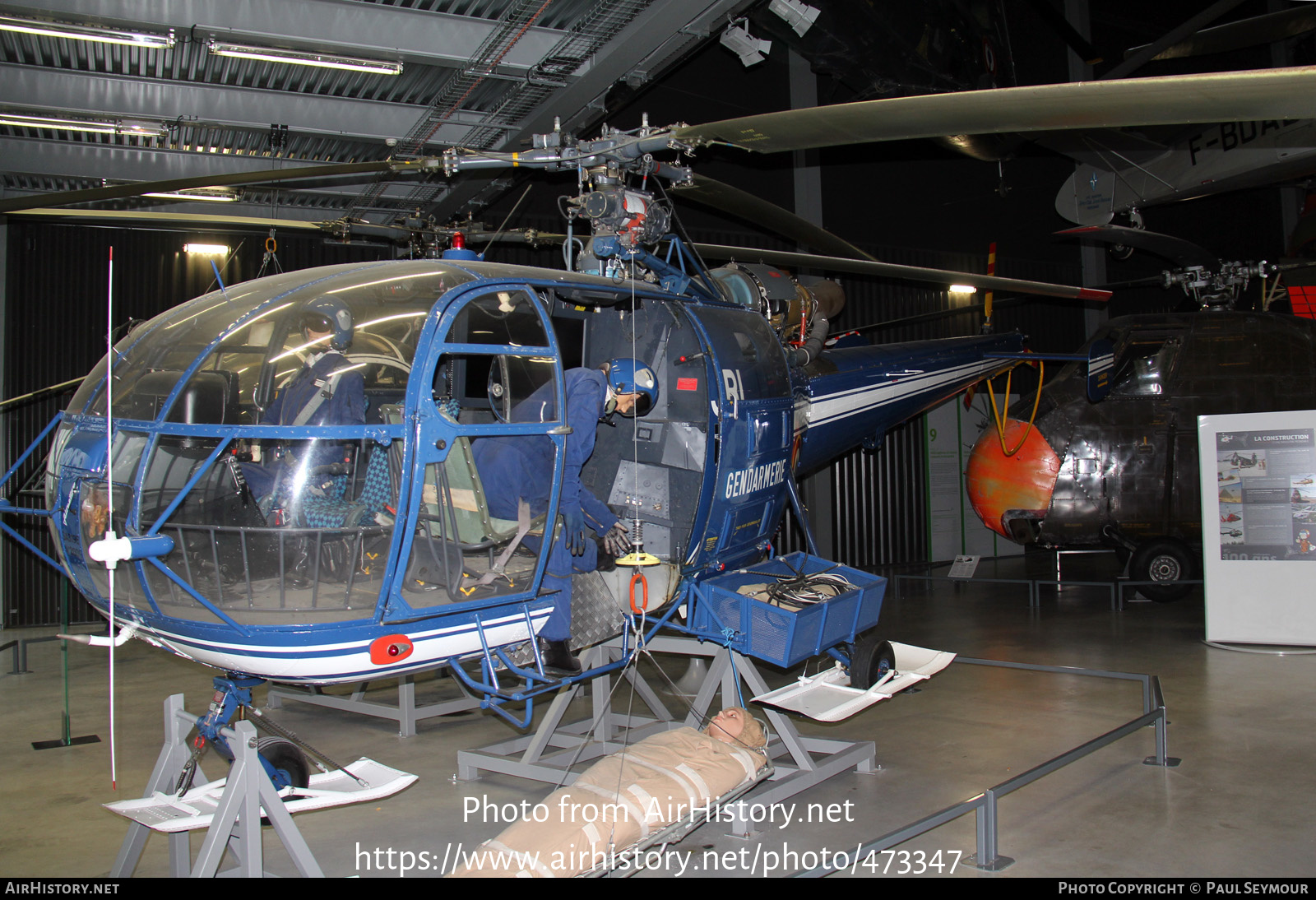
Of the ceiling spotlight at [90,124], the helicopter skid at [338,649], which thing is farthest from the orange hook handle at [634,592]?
the ceiling spotlight at [90,124]

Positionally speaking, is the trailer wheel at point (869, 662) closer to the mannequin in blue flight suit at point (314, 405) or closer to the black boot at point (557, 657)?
the black boot at point (557, 657)

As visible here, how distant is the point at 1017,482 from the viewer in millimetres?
10539

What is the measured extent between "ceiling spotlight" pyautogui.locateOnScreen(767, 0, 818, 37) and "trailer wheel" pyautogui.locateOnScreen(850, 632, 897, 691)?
486 cm

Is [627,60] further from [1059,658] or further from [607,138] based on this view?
[1059,658]

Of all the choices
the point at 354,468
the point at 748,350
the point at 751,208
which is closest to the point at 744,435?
the point at 748,350

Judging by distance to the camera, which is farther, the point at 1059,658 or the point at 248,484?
the point at 1059,658

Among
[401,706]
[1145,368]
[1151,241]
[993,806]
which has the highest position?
[1151,241]

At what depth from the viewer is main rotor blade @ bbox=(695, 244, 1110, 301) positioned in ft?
21.8

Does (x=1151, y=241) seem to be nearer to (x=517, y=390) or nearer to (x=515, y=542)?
(x=517, y=390)

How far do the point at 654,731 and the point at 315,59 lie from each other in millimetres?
5536

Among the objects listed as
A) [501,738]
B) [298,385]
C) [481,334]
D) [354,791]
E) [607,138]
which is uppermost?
[607,138]

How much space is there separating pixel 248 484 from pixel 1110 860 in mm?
4109

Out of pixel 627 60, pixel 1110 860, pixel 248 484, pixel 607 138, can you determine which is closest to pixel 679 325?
pixel 607 138

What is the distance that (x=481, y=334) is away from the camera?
4234 mm
